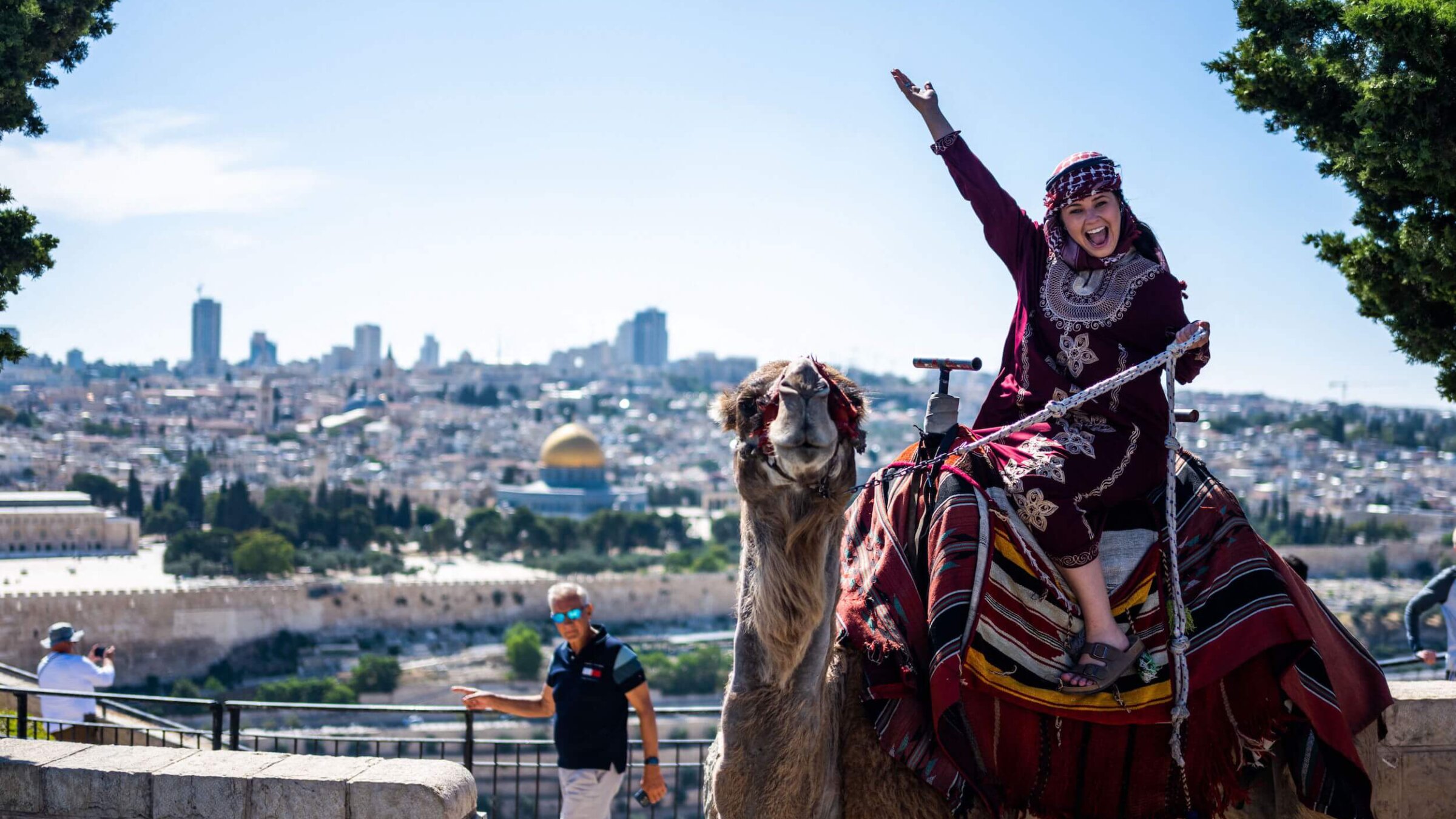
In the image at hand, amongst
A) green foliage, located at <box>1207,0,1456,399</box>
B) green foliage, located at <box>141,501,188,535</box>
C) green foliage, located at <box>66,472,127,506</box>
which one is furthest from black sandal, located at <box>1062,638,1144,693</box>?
green foliage, located at <box>66,472,127,506</box>

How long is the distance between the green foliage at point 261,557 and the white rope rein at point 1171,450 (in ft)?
175

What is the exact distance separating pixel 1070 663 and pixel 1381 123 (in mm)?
2609

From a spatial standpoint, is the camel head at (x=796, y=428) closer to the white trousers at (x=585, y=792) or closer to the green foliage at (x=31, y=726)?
the white trousers at (x=585, y=792)

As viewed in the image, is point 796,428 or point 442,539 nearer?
point 796,428

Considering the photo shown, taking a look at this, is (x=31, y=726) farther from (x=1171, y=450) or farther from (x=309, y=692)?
(x=309, y=692)

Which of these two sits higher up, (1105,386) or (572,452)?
(1105,386)

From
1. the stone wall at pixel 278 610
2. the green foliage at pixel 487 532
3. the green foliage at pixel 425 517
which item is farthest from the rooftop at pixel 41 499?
the stone wall at pixel 278 610

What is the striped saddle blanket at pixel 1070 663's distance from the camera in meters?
2.68

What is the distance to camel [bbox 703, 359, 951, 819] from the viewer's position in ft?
6.91

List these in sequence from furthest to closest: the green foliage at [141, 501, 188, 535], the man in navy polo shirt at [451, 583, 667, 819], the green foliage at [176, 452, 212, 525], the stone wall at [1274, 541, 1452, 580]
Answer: the green foliage at [176, 452, 212, 525], the green foliage at [141, 501, 188, 535], the stone wall at [1274, 541, 1452, 580], the man in navy polo shirt at [451, 583, 667, 819]

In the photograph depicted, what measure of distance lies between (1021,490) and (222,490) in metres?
66.1

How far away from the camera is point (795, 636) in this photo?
228cm

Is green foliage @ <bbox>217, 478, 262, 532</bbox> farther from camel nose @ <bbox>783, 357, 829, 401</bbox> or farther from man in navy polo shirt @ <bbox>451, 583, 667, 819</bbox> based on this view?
camel nose @ <bbox>783, 357, 829, 401</bbox>

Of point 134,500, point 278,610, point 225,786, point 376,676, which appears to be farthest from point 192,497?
point 225,786
